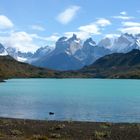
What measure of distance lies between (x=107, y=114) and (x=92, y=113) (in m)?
3.11

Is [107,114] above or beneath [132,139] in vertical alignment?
above

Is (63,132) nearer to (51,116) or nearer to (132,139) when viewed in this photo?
(132,139)

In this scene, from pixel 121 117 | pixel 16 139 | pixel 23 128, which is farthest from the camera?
pixel 121 117

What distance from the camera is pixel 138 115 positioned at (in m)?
73.4

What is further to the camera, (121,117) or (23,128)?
(121,117)

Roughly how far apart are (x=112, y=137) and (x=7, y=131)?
10083 mm

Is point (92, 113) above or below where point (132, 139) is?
above

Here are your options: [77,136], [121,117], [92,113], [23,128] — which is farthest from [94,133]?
[92,113]

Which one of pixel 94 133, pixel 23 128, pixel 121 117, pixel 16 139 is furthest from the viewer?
pixel 121 117

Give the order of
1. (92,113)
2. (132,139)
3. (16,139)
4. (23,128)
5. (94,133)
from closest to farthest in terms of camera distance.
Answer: (16,139), (132,139), (94,133), (23,128), (92,113)

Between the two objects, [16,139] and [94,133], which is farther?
[94,133]

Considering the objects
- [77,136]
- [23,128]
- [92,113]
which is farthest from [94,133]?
[92,113]

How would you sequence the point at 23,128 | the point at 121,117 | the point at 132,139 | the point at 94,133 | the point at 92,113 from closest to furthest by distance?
the point at 132,139 → the point at 94,133 → the point at 23,128 → the point at 121,117 → the point at 92,113

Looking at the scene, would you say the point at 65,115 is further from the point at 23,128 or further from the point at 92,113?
the point at 23,128
